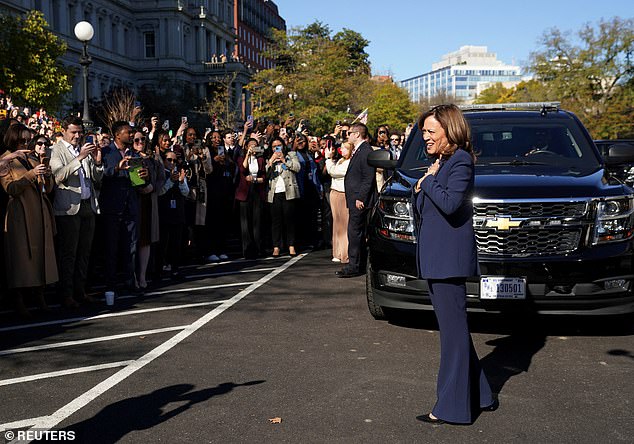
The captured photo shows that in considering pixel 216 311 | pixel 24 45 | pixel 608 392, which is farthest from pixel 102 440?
pixel 24 45

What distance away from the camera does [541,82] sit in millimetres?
74125

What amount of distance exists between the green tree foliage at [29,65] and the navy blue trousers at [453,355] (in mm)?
35604

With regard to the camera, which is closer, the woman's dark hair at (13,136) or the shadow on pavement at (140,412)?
the shadow on pavement at (140,412)

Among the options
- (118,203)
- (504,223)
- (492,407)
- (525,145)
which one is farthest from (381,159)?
(492,407)

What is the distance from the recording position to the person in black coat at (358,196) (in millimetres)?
11742

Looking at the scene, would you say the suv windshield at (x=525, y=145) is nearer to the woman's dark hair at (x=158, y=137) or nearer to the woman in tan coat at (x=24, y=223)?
the woman in tan coat at (x=24, y=223)

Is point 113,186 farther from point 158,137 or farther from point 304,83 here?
point 304,83

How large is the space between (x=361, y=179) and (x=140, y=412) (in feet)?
22.9

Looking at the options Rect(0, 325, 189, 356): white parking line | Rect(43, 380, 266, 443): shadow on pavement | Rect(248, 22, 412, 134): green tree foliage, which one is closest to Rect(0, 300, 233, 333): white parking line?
Rect(0, 325, 189, 356): white parking line

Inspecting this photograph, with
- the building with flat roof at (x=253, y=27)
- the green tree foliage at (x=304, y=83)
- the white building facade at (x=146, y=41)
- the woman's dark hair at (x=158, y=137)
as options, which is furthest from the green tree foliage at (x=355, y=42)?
the woman's dark hair at (x=158, y=137)

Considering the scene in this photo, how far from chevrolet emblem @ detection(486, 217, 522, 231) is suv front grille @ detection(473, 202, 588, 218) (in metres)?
0.04

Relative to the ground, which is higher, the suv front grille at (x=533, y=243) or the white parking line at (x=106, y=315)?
the suv front grille at (x=533, y=243)

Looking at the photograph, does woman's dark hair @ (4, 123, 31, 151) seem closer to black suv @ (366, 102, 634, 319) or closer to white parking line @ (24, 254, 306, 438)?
white parking line @ (24, 254, 306, 438)

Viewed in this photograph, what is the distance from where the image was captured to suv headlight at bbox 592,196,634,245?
23.2 feet
